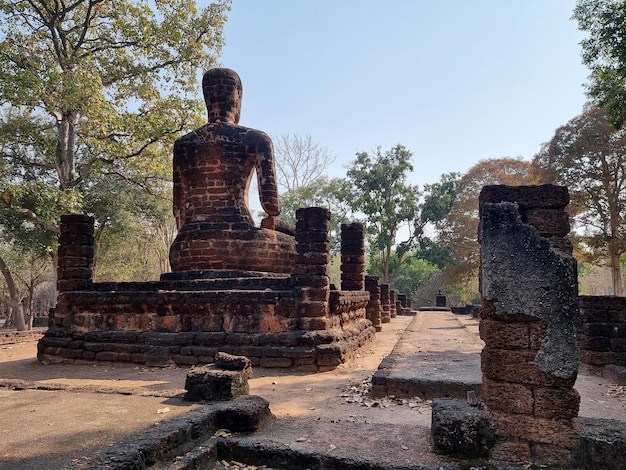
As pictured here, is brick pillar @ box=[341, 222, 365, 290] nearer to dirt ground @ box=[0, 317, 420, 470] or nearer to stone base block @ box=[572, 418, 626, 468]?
dirt ground @ box=[0, 317, 420, 470]

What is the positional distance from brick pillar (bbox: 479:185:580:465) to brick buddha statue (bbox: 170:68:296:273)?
5728mm

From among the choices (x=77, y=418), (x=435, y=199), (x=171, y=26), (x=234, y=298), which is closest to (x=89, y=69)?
(x=171, y=26)

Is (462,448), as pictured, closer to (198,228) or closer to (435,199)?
(198,228)

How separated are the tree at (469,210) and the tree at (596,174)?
7.40 metres

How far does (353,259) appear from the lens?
1048cm

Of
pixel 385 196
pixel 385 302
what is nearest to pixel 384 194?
pixel 385 196

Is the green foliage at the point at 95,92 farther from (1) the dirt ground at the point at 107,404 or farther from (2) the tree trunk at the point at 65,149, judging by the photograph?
(1) the dirt ground at the point at 107,404

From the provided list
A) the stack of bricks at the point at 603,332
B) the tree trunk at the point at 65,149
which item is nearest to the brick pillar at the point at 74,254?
the tree trunk at the point at 65,149

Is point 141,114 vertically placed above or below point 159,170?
above

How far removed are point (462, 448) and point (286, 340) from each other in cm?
407

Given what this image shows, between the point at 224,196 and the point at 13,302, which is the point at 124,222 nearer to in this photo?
the point at 13,302

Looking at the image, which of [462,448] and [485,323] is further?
[485,323]

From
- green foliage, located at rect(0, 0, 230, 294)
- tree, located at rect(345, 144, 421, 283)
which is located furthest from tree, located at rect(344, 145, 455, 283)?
green foliage, located at rect(0, 0, 230, 294)

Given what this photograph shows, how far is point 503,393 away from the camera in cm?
309
